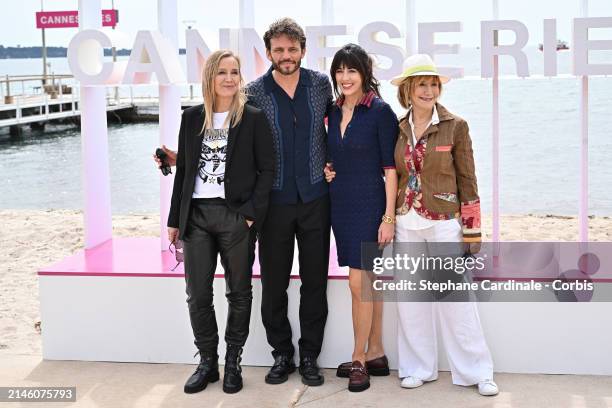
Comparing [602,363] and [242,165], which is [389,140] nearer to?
[242,165]

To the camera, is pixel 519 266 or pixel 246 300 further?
pixel 519 266

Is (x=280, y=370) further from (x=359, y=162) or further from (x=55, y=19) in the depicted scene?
(x=55, y=19)

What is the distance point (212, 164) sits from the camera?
11.3 ft

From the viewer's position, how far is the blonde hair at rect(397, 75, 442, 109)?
3395mm

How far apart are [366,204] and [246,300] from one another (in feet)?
2.19

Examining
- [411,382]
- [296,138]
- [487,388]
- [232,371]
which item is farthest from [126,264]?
[487,388]

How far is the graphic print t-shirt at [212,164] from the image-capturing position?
3.42 meters

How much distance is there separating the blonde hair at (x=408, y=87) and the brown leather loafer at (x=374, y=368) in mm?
1153

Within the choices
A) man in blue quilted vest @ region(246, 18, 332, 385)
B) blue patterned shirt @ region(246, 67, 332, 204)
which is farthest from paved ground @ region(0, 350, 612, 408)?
blue patterned shirt @ region(246, 67, 332, 204)

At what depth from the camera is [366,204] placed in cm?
343

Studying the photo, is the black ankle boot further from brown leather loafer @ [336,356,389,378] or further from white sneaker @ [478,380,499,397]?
white sneaker @ [478,380,499,397]

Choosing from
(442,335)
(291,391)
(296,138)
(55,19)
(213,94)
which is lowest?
(291,391)

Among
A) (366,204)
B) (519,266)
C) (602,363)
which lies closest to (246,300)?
(366,204)

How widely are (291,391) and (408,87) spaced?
1.40 m
